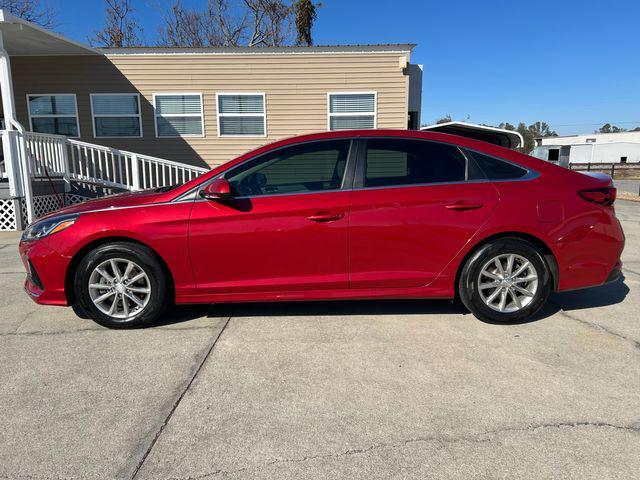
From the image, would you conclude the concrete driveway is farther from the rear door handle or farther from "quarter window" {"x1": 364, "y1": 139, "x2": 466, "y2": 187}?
"quarter window" {"x1": 364, "y1": 139, "x2": 466, "y2": 187}

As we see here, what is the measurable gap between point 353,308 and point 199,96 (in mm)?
9606

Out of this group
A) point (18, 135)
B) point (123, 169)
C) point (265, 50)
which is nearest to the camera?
point (18, 135)

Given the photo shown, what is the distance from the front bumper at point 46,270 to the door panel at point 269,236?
112 cm

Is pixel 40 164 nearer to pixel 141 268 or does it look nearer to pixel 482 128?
pixel 141 268

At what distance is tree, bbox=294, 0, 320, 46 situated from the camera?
76.4 feet

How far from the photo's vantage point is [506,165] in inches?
152

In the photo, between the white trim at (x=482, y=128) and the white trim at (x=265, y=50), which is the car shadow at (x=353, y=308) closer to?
the white trim at (x=482, y=128)

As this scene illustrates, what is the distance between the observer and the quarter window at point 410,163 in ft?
12.4

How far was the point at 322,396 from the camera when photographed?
2.77 meters

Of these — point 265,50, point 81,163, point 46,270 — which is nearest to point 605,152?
point 265,50

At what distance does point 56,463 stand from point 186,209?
2.01 m

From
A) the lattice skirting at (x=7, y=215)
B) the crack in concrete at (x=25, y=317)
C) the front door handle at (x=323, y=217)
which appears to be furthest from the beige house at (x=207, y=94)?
the front door handle at (x=323, y=217)

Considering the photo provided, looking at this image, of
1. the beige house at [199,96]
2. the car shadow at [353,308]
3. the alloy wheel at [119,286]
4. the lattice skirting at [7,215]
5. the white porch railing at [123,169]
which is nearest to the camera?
the alloy wheel at [119,286]

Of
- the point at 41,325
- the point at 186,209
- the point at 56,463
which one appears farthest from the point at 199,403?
the point at 41,325
